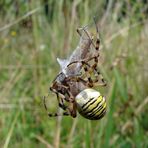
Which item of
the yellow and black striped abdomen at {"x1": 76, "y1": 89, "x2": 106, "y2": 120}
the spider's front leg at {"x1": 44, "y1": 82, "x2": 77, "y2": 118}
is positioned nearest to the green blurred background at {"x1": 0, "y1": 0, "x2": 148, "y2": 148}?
the spider's front leg at {"x1": 44, "y1": 82, "x2": 77, "y2": 118}

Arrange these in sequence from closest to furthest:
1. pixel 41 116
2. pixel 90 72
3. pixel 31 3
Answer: pixel 90 72
pixel 31 3
pixel 41 116

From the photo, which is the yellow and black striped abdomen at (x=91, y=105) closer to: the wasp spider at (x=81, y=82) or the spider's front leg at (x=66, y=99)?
the wasp spider at (x=81, y=82)

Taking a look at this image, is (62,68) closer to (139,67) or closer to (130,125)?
(130,125)

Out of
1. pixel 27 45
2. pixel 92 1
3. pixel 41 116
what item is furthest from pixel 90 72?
pixel 27 45

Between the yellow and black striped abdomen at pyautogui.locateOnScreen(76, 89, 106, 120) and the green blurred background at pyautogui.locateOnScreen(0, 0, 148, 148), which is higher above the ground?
the green blurred background at pyautogui.locateOnScreen(0, 0, 148, 148)

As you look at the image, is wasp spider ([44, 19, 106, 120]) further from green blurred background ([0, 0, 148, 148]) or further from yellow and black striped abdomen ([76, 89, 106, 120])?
green blurred background ([0, 0, 148, 148])

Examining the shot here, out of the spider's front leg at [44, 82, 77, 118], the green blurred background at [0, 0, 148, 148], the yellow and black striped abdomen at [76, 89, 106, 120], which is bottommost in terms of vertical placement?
the yellow and black striped abdomen at [76, 89, 106, 120]

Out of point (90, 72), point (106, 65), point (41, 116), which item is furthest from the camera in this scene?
point (106, 65)

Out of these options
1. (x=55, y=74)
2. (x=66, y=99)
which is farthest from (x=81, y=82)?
(x=55, y=74)

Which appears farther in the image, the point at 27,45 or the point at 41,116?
the point at 27,45
